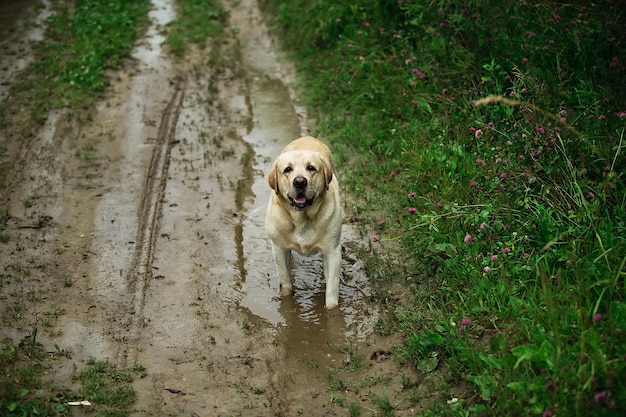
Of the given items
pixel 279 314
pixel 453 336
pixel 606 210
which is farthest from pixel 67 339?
pixel 606 210

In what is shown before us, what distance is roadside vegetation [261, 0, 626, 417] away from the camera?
3.98 metres

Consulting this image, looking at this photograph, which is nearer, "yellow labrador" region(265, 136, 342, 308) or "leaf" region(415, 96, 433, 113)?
"yellow labrador" region(265, 136, 342, 308)

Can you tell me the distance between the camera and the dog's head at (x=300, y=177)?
524 cm

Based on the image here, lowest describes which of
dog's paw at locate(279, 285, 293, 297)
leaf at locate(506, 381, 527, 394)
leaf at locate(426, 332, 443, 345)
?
dog's paw at locate(279, 285, 293, 297)

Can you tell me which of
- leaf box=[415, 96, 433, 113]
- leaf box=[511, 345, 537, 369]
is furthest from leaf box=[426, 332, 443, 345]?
leaf box=[415, 96, 433, 113]

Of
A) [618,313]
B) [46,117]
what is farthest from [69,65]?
[618,313]

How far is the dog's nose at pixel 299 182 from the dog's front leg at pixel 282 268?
672 mm

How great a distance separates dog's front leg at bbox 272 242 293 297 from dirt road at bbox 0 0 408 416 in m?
0.11

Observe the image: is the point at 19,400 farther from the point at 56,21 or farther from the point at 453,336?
the point at 56,21

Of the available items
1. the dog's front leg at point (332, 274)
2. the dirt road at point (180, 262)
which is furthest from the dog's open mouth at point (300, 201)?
the dirt road at point (180, 262)

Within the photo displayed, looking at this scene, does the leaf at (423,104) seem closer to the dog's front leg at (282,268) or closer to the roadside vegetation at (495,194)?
the roadside vegetation at (495,194)

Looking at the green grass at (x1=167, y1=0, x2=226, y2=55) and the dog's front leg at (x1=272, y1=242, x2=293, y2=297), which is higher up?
the dog's front leg at (x1=272, y1=242, x2=293, y2=297)

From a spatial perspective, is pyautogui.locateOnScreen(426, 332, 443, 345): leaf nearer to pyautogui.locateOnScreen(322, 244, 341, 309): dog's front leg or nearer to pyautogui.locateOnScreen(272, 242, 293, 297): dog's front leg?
pyautogui.locateOnScreen(322, 244, 341, 309): dog's front leg

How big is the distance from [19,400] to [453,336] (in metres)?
2.97
